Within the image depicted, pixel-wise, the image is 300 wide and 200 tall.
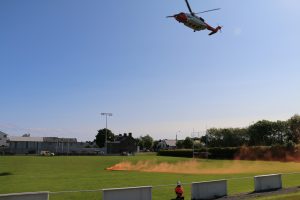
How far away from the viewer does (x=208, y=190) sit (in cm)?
2058

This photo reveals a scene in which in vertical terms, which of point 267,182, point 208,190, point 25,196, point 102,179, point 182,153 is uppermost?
point 182,153

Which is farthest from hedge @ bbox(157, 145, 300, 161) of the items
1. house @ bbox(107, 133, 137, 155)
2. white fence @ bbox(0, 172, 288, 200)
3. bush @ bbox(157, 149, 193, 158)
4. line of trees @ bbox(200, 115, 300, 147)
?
house @ bbox(107, 133, 137, 155)

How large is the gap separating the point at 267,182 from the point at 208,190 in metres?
5.38

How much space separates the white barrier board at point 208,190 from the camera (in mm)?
20062

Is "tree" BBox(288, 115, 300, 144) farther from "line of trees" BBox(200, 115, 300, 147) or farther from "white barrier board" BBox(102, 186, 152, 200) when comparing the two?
"white barrier board" BBox(102, 186, 152, 200)

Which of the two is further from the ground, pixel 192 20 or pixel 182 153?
pixel 192 20

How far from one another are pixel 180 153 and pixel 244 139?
182 ft

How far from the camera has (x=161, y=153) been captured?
405 ft

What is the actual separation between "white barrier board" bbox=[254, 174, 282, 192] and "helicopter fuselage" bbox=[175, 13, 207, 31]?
10.9m

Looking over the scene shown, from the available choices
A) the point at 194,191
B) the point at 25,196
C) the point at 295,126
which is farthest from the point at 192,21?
the point at 295,126

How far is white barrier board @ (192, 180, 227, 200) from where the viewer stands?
65.8 ft

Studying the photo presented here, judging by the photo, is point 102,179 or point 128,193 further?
point 102,179

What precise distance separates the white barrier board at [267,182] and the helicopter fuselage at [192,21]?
1085 cm

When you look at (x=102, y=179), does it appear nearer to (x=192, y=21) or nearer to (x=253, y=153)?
(x=192, y=21)
